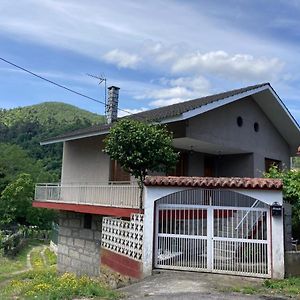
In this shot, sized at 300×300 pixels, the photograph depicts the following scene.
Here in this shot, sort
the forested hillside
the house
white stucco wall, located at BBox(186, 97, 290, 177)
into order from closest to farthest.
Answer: the house
white stucco wall, located at BBox(186, 97, 290, 177)
the forested hillside

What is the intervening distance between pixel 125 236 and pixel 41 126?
9696 cm

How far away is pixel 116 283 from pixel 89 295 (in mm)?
2563

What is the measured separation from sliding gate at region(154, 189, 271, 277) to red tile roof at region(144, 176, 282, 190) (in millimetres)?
326

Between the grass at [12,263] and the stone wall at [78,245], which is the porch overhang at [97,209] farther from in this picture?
the grass at [12,263]

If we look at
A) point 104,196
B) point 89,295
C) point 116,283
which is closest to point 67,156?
point 104,196

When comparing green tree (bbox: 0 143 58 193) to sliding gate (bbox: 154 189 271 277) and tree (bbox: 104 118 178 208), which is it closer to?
tree (bbox: 104 118 178 208)

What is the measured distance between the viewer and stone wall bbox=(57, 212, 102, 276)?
677 inches

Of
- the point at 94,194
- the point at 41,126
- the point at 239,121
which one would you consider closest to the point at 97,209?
the point at 94,194

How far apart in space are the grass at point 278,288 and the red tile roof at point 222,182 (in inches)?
81.8

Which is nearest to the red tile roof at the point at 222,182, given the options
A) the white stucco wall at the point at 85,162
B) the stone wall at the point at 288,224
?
the stone wall at the point at 288,224

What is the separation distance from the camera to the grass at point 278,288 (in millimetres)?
8090

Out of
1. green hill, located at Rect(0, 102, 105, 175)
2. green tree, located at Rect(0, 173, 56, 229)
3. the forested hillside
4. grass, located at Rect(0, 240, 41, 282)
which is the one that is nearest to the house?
grass, located at Rect(0, 240, 41, 282)

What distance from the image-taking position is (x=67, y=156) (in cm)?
2094

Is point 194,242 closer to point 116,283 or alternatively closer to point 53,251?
point 116,283
